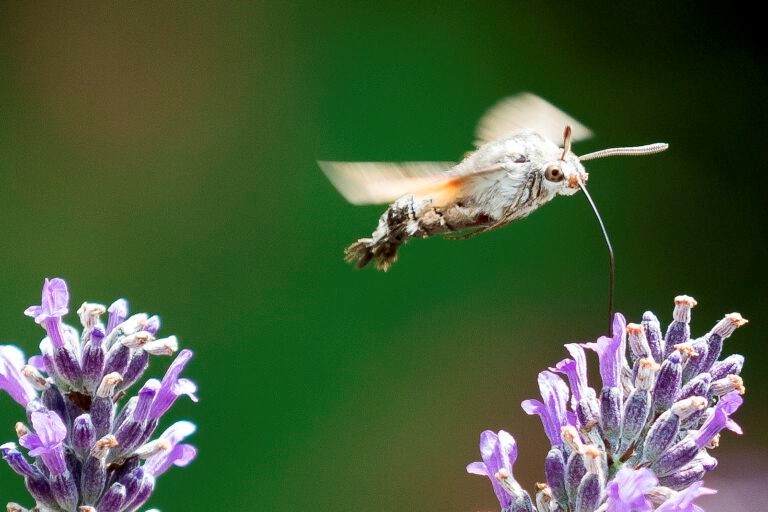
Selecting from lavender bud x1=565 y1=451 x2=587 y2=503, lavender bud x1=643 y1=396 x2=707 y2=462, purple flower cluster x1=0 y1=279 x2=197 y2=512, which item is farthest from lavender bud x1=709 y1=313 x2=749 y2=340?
purple flower cluster x1=0 y1=279 x2=197 y2=512

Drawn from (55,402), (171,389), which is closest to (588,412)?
(171,389)

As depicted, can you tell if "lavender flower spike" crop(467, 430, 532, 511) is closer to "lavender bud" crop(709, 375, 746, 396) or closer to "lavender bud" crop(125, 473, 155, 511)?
"lavender bud" crop(709, 375, 746, 396)

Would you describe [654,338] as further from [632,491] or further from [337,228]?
[337,228]

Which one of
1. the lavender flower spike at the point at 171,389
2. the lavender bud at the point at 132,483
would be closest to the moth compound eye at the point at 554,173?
the lavender flower spike at the point at 171,389

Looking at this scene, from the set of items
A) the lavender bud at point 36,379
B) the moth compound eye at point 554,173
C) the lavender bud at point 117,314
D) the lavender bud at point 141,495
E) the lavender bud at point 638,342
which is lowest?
the lavender bud at point 141,495

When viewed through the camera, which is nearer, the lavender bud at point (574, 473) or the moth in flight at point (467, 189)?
the lavender bud at point (574, 473)

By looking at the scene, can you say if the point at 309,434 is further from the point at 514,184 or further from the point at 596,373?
the point at 514,184

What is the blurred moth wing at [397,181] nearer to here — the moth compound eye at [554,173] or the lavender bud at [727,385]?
the moth compound eye at [554,173]

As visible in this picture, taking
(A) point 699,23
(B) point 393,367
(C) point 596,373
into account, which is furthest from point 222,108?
(A) point 699,23
